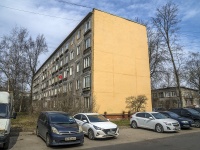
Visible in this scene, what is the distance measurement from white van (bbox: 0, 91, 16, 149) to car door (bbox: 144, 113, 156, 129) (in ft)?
33.7

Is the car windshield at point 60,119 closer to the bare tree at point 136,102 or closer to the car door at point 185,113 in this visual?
the car door at point 185,113

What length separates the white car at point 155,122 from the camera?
53.2 feet

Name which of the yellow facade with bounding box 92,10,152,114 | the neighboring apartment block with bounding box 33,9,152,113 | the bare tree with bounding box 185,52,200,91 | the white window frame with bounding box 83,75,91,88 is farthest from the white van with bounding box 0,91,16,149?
the bare tree with bounding box 185,52,200,91

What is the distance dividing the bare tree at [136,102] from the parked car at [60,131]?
18.9 m

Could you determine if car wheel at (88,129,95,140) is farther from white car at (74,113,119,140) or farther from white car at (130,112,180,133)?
white car at (130,112,180,133)

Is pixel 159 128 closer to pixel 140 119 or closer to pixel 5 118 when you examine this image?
pixel 140 119

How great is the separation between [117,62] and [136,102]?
606cm

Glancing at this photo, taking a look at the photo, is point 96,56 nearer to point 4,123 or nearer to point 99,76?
point 99,76

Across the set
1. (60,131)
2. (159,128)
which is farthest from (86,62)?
(60,131)

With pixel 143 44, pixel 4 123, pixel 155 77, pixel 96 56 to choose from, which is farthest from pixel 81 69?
pixel 4 123

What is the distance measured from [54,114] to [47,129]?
1293 millimetres

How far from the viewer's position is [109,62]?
3000cm

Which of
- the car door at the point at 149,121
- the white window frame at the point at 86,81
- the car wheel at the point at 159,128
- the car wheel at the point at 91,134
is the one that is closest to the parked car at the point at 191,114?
the car door at the point at 149,121

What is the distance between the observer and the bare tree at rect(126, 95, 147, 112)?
2966 centimetres
